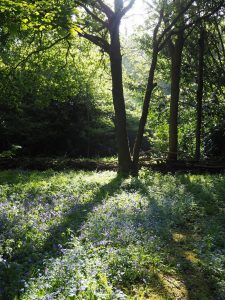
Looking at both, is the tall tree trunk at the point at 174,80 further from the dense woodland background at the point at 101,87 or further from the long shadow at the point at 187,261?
the long shadow at the point at 187,261

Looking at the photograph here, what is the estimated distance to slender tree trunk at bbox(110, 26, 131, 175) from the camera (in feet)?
57.0

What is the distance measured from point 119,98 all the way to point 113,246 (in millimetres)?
11800

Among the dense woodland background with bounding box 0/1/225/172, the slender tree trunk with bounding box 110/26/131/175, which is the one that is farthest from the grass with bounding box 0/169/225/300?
the slender tree trunk with bounding box 110/26/131/175

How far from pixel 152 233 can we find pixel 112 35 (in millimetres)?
11779

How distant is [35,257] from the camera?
618 cm

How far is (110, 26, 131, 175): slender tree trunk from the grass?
21.4 ft

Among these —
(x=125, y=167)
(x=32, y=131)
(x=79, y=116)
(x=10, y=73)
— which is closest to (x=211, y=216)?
(x=125, y=167)

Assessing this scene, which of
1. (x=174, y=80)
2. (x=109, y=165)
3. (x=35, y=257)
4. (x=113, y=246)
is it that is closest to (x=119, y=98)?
(x=109, y=165)

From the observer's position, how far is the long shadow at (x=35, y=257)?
5.11 metres

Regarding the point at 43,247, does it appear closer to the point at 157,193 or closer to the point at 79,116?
the point at 157,193

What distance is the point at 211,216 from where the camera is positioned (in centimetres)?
939

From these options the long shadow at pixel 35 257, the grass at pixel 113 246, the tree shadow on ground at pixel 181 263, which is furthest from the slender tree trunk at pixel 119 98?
the long shadow at pixel 35 257

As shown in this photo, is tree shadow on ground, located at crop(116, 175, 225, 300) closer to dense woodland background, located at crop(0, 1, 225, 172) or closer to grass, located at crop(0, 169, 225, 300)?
grass, located at crop(0, 169, 225, 300)

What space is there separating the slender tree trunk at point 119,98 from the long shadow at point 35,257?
851 cm
